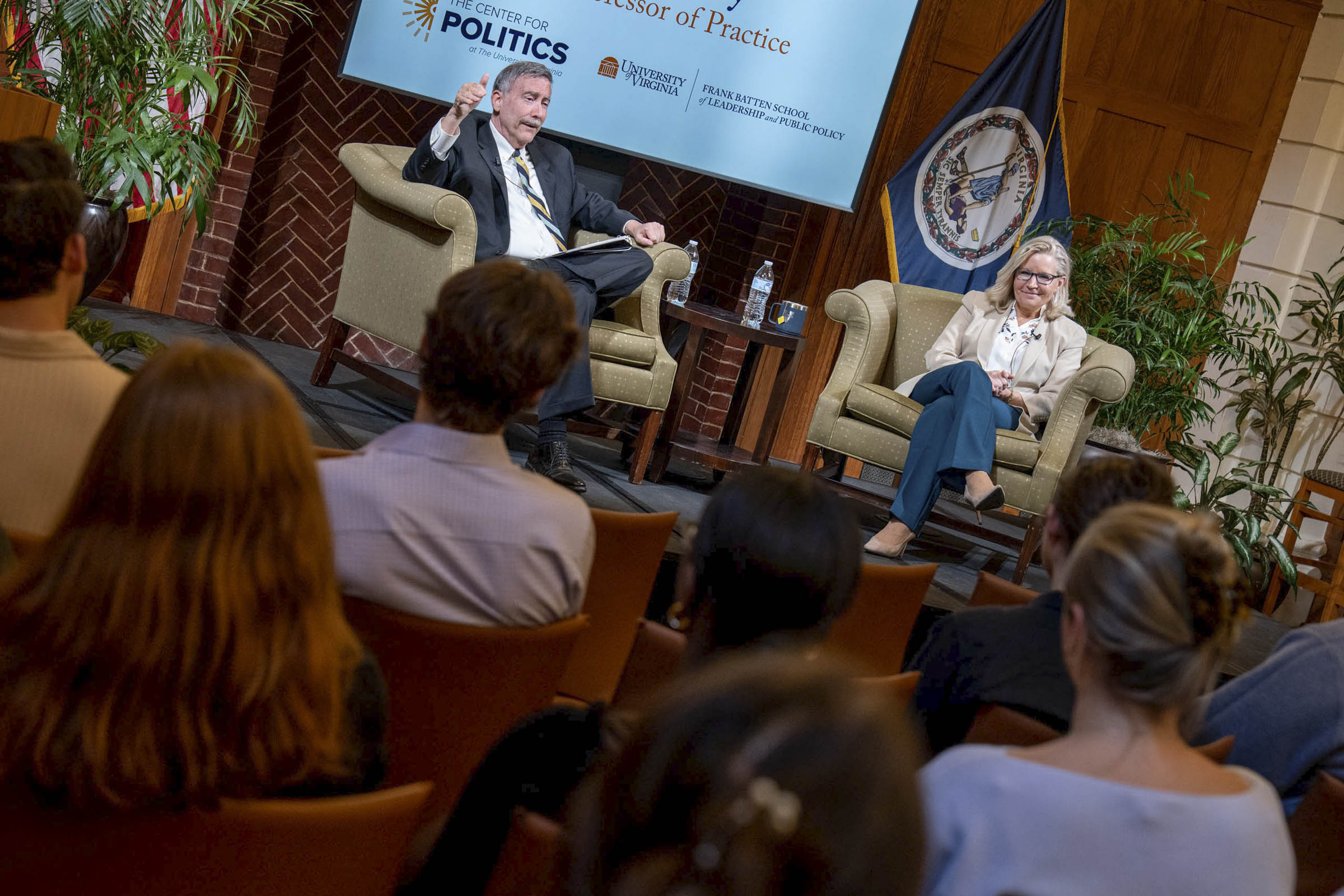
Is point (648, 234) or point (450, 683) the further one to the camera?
point (648, 234)

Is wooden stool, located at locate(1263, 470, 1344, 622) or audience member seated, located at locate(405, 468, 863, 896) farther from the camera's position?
wooden stool, located at locate(1263, 470, 1344, 622)

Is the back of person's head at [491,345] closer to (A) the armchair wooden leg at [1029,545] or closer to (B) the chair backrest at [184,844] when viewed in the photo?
(B) the chair backrest at [184,844]

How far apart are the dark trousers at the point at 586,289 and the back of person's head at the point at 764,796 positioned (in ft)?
10.6

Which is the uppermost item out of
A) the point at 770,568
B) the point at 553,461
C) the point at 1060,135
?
the point at 1060,135

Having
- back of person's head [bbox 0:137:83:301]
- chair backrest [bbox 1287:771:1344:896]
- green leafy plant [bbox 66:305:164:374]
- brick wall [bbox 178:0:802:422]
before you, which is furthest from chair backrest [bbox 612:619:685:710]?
brick wall [bbox 178:0:802:422]

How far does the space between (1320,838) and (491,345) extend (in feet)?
3.76

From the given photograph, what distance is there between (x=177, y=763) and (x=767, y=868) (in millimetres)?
517

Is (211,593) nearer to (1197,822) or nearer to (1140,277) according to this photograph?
(1197,822)

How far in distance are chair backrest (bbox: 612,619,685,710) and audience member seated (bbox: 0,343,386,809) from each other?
0.53 metres

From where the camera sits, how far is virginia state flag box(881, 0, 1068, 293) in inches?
208

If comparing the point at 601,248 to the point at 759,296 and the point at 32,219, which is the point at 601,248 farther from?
the point at 32,219

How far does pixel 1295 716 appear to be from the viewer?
1618 mm

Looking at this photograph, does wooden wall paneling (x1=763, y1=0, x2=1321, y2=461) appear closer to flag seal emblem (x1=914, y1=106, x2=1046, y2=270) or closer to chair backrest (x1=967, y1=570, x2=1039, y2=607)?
flag seal emblem (x1=914, y1=106, x2=1046, y2=270)

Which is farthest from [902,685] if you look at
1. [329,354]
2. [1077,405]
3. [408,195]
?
[329,354]
